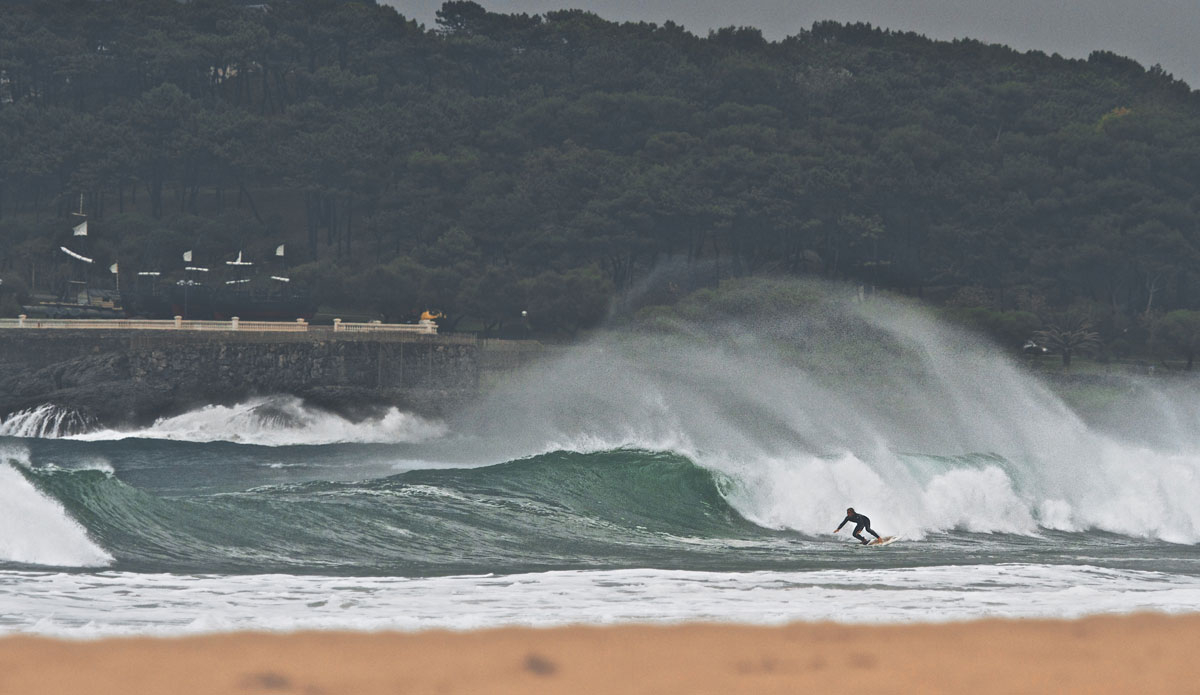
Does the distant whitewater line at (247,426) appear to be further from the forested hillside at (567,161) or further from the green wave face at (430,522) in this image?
the green wave face at (430,522)

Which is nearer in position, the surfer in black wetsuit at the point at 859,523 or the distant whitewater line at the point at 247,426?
the surfer in black wetsuit at the point at 859,523

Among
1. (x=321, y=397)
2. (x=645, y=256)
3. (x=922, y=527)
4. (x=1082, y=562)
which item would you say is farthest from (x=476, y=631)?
(x=645, y=256)

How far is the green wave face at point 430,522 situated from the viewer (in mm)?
21453

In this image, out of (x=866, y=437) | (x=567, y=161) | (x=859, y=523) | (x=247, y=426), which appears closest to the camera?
(x=859, y=523)

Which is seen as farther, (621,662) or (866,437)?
(866,437)

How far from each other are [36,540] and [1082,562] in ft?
49.2

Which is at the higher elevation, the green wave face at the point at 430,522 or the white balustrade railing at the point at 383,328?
the white balustrade railing at the point at 383,328

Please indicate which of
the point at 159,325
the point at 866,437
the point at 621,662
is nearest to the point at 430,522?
the point at 621,662

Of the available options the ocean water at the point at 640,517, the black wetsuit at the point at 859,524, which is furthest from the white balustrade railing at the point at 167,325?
the black wetsuit at the point at 859,524

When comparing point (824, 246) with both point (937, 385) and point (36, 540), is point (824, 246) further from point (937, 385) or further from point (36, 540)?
point (36, 540)

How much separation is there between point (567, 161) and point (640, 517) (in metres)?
78.4

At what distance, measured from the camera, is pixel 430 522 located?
25375 millimetres

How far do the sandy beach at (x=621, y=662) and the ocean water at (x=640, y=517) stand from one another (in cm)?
70

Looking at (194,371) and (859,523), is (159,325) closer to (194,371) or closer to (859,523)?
(194,371)
